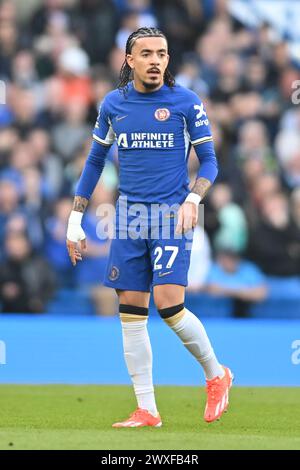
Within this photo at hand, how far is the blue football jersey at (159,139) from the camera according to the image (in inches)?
298

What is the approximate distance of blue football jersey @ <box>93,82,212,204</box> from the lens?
298 inches

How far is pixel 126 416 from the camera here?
334 inches

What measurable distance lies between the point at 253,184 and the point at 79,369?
11.8ft

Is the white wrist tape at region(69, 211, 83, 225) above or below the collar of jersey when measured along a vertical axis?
below

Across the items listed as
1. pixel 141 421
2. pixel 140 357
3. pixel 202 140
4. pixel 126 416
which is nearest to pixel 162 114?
pixel 202 140

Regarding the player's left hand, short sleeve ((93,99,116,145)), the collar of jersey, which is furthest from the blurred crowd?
the player's left hand

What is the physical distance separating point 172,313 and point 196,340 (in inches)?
10.1

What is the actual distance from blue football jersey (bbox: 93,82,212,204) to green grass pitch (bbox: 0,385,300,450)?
1.51 meters

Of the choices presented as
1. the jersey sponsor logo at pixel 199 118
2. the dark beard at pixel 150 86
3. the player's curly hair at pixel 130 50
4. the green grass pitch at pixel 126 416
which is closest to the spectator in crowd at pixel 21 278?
the green grass pitch at pixel 126 416

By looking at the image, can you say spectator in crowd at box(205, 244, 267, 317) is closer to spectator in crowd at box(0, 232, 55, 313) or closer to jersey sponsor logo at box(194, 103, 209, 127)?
spectator in crowd at box(0, 232, 55, 313)

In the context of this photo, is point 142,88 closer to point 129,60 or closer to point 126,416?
point 129,60

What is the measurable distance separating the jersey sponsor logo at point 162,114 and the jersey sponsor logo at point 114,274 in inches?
39.1

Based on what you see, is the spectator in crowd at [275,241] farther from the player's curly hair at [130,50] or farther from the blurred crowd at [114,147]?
the player's curly hair at [130,50]
